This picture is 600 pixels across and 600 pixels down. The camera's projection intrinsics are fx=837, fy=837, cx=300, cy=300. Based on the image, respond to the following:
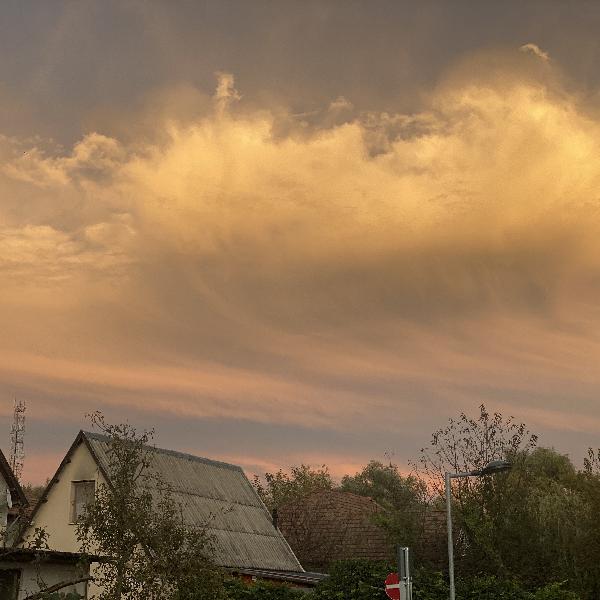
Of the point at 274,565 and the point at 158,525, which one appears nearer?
the point at 158,525

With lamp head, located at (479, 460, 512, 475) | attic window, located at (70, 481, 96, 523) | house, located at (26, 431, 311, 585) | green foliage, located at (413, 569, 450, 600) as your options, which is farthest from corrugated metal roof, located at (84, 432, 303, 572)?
lamp head, located at (479, 460, 512, 475)

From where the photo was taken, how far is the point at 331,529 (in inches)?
1959

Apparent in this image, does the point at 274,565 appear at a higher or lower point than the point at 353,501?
lower

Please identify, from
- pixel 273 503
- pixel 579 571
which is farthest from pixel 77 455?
pixel 273 503

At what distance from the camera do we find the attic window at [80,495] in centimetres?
3506

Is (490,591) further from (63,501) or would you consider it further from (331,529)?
(331,529)

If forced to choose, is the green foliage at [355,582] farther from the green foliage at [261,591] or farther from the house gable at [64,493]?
the house gable at [64,493]

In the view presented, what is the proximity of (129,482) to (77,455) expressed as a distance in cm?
1373

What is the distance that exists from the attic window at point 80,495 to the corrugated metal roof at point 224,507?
55.3 inches

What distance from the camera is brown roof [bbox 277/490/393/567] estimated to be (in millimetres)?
46875

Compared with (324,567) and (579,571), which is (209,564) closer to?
(579,571)

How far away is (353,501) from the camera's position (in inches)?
2117

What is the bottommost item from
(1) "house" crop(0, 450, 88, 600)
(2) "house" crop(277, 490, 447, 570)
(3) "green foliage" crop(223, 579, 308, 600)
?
(3) "green foliage" crop(223, 579, 308, 600)

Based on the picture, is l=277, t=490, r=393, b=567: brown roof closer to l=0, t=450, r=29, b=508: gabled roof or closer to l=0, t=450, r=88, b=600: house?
l=0, t=450, r=29, b=508: gabled roof
